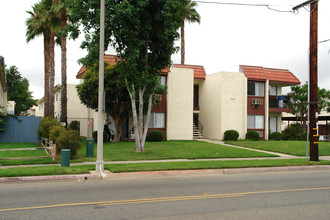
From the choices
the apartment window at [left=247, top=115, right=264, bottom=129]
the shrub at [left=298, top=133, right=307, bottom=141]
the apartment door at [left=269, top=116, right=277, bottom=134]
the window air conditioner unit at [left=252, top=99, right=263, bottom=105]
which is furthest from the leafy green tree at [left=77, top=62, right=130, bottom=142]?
the shrub at [left=298, top=133, right=307, bottom=141]

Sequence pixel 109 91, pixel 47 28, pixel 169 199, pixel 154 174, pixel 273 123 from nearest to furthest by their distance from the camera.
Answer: pixel 169 199, pixel 154 174, pixel 109 91, pixel 47 28, pixel 273 123

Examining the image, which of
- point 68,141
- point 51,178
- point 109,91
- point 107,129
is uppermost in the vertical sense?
point 109,91

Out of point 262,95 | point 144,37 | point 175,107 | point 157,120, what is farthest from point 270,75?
point 144,37

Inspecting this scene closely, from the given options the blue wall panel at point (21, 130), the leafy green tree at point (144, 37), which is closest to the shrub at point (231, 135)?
the leafy green tree at point (144, 37)

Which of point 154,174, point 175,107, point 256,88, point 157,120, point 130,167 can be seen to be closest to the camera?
point 154,174

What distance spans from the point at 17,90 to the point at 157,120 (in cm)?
4021

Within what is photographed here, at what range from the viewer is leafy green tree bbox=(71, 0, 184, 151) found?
1544 cm

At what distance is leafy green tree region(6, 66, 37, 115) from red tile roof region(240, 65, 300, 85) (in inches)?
1640

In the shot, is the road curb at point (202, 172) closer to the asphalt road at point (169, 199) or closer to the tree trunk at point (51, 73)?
the asphalt road at point (169, 199)

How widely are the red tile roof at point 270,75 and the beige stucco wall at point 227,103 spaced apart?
0.86 metres

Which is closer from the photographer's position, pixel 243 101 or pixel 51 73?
pixel 51 73

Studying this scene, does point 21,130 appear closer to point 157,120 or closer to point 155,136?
point 155,136

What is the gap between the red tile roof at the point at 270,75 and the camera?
29.0 meters

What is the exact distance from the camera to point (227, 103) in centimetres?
2820
